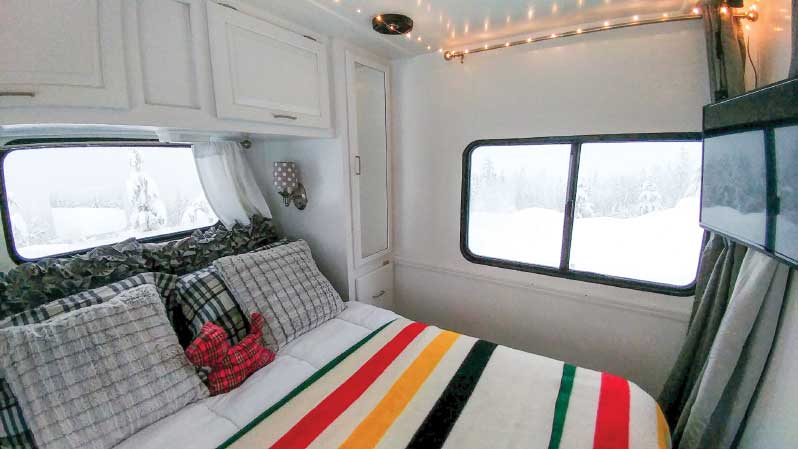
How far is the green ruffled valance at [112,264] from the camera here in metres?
1.27

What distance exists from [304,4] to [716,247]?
89.0 inches

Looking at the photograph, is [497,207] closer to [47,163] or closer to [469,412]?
[469,412]

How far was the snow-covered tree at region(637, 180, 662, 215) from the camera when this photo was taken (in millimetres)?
1819

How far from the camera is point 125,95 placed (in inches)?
46.6

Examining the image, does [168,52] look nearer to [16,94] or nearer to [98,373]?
[16,94]

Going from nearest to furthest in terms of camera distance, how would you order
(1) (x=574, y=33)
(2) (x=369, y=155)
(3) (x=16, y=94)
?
(3) (x=16, y=94)
(1) (x=574, y=33)
(2) (x=369, y=155)

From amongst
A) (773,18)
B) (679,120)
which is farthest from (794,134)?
(679,120)

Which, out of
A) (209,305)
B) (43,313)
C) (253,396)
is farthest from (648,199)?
(43,313)

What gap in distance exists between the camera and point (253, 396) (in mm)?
1282

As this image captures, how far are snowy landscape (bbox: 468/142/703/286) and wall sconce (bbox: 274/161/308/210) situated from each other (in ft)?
4.03

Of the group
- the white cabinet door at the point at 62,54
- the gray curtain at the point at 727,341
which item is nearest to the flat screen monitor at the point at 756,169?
the gray curtain at the point at 727,341

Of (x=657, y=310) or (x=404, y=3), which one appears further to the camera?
(x=657, y=310)

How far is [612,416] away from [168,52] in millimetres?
2200

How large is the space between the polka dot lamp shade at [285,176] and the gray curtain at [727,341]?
2.28 meters
